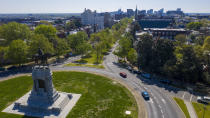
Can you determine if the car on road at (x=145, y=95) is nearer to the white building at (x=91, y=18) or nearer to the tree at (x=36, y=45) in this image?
the tree at (x=36, y=45)

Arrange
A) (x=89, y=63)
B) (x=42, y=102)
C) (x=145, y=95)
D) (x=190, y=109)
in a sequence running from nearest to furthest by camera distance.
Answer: (x=42, y=102) → (x=190, y=109) → (x=145, y=95) → (x=89, y=63)

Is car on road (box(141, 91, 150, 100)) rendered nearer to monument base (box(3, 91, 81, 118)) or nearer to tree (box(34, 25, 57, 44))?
monument base (box(3, 91, 81, 118))

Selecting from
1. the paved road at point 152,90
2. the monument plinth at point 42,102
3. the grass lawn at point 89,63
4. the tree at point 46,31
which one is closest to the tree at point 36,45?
the paved road at point 152,90

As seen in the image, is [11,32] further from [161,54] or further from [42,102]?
[161,54]

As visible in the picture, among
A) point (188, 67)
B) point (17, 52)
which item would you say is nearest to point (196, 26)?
point (188, 67)

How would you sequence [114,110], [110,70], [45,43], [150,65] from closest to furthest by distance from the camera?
[114,110]
[150,65]
[110,70]
[45,43]

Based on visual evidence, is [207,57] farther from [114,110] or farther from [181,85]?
[114,110]

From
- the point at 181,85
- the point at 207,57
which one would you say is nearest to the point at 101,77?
the point at 181,85
